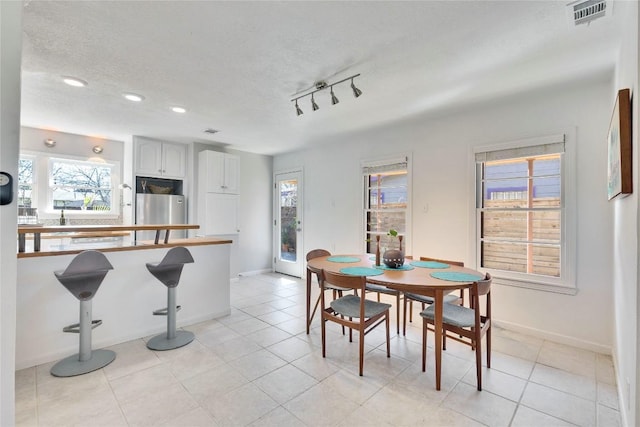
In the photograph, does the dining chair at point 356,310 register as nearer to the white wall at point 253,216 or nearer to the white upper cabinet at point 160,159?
the white wall at point 253,216

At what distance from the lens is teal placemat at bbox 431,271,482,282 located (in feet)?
7.52

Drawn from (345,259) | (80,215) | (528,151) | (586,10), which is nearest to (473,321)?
(345,259)

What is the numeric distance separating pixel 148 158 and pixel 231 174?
132 cm

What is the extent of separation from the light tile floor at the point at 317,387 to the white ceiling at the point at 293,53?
2488 mm

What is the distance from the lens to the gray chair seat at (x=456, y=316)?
2178 millimetres

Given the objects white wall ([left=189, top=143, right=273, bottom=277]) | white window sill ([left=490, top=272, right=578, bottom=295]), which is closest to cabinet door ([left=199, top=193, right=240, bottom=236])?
white wall ([left=189, top=143, right=273, bottom=277])

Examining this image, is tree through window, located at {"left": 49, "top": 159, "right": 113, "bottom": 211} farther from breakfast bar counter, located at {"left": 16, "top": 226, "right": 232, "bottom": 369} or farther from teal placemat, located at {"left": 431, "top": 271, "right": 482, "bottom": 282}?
teal placemat, located at {"left": 431, "top": 271, "right": 482, "bottom": 282}

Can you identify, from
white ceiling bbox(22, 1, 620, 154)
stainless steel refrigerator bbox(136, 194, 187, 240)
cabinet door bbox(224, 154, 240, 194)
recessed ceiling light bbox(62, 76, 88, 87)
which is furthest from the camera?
cabinet door bbox(224, 154, 240, 194)

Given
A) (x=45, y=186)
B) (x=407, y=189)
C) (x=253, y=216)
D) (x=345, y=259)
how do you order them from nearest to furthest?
(x=345, y=259) → (x=407, y=189) → (x=45, y=186) → (x=253, y=216)

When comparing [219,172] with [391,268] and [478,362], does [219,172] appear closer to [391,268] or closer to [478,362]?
[391,268]

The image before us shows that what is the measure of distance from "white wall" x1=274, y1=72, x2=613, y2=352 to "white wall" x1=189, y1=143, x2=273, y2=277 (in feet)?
4.82

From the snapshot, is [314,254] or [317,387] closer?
[317,387]

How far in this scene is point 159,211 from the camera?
187 inches

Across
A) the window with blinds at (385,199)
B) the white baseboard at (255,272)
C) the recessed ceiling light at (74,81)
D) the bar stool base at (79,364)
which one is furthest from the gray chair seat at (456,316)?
the white baseboard at (255,272)
